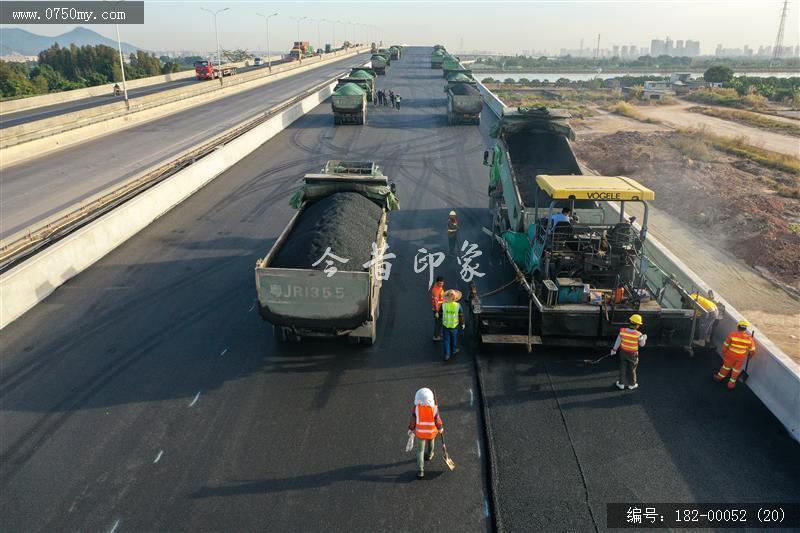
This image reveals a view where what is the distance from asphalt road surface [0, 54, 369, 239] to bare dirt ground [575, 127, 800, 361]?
2082 cm

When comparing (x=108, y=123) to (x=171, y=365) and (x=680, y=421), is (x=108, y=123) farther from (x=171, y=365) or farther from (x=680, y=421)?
(x=680, y=421)

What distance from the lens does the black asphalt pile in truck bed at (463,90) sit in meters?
33.5

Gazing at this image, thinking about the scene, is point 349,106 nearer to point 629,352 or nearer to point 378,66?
point 629,352

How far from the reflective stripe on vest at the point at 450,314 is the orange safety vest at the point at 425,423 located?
108 inches

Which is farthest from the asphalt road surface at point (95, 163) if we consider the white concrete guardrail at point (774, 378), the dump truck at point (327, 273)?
the white concrete guardrail at point (774, 378)

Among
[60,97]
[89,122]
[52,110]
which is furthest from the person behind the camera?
[60,97]

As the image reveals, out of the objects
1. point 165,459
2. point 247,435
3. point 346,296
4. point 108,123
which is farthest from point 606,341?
point 108,123

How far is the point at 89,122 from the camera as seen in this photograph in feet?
104

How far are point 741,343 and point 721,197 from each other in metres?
14.2

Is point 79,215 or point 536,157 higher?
point 536,157

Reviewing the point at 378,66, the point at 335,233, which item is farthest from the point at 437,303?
the point at 378,66

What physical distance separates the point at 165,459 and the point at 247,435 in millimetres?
1105

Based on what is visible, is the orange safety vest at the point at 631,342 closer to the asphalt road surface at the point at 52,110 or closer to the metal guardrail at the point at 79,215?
the metal guardrail at the point at 79,215

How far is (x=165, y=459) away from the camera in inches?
280
